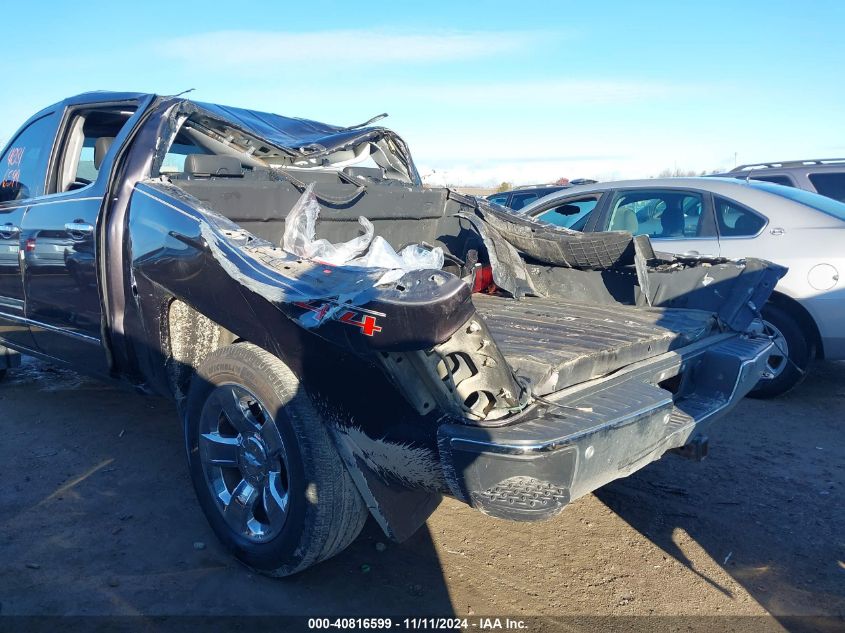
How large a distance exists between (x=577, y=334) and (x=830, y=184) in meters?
6.07

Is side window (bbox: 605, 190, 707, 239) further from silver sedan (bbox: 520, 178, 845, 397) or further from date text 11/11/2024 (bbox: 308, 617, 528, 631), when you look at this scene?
date text 11/11/2024 (bbox: 308, 617, 528, 631)

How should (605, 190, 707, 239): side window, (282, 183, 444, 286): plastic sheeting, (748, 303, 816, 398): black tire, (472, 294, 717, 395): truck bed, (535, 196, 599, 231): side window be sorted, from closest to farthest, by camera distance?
1. (472, 294, 717, 395): truck bed
2. (282, 183, 444, 286): plastic sheeting
3. (748, 303, 816, 398): black tire
4. (605, 190, 707, 239): side window
5. (535, 196, 599, 231): side window

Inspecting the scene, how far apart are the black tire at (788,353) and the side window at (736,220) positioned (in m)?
0.64

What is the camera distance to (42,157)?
173 inches

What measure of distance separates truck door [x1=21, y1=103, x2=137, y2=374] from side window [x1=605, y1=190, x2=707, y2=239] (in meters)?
4.20

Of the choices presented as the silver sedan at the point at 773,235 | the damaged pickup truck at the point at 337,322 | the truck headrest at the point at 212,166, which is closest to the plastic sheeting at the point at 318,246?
the damaged pickup truck at the point at 337,322

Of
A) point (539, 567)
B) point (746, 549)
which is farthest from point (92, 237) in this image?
point (746, 549)

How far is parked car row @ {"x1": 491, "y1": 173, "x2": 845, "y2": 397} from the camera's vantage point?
5211 mm

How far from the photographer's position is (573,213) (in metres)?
7.07

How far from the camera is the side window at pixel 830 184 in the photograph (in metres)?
7.64

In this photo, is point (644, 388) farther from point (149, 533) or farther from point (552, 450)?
point (149, 533)

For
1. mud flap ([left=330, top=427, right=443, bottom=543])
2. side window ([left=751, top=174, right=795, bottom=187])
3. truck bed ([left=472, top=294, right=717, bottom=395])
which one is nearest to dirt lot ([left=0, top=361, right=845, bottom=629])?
mud flap ([left=330, top=427, right=443, bottom=543])

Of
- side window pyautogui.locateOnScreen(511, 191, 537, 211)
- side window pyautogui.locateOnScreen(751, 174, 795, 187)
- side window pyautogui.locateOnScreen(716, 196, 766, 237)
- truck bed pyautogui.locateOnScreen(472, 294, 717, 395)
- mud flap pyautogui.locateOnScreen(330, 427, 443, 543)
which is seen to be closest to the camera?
mud flap pyautogui.locateOnScreen(330, 427, 443, 543)

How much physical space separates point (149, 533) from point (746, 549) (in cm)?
287
